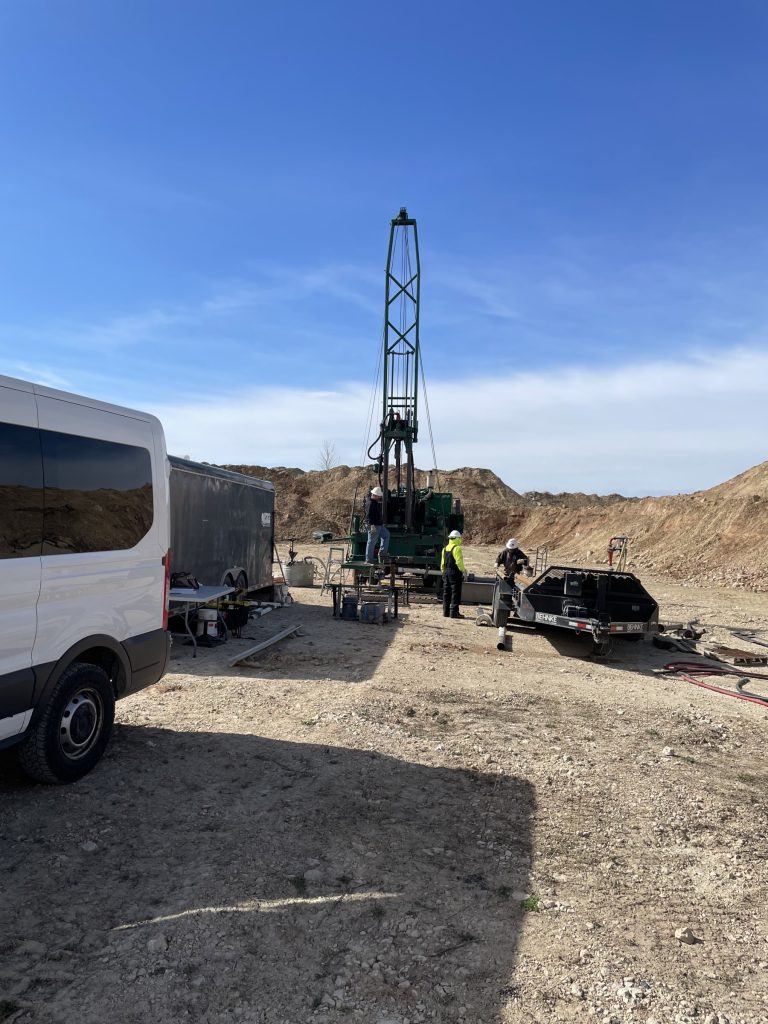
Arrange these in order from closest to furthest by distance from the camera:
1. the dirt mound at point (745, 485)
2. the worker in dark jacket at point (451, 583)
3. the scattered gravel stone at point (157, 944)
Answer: the scattered gravel stone at point (157, 944), the worker in dark jacket at point (451, 583), the dirt mound at point (745, 485)

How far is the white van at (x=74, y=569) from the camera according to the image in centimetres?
392

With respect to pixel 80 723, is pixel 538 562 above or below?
below

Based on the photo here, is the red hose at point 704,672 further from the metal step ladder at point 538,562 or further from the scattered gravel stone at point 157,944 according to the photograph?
the scattered gravel stone at point 157,944

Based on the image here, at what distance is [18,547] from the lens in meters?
3.89

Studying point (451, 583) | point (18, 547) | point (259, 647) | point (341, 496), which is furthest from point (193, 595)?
point (341, 496)

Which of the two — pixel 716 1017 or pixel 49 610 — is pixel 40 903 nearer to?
pixel 49 610

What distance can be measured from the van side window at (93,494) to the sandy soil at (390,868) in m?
1.61

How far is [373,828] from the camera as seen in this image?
411cm

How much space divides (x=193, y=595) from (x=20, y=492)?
17.1ft

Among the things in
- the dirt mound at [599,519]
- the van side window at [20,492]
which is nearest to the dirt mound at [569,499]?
the dirt mound at [599,519]

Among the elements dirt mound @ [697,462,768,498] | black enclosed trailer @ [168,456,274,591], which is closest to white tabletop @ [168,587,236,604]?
black enclosed trailer @ [168,456,274,591]

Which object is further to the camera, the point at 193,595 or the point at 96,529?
the point at 193,595

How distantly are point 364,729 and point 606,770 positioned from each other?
1.96 meters

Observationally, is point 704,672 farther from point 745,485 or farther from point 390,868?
point 745,485
